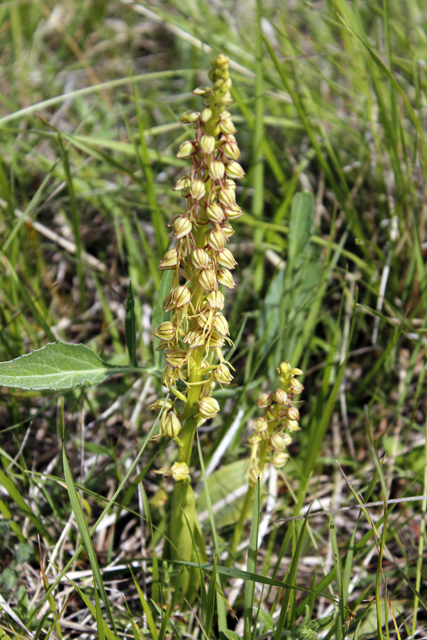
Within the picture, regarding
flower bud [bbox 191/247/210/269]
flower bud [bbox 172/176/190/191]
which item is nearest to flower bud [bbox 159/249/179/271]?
flower bud [bbox 191/247/210/269]

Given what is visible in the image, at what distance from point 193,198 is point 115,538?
1.89 metres

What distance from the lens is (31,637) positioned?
180 cm

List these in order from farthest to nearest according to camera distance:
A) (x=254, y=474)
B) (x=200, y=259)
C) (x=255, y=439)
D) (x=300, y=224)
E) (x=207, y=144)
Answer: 1. (x=300, y=224)
2. (x=254, y=474)
3. (x=255, y=439)
4. (x=200, y=259)
5. (x=207, y=144)

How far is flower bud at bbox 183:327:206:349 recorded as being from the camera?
1.61 m

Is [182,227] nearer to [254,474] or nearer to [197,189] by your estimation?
[197,189]

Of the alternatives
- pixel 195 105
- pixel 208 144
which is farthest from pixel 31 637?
pixel 195 105

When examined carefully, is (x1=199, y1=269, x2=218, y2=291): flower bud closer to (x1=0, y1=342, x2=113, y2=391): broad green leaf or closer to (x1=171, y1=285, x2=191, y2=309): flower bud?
(x1=171, y1=285, x2=191, y2=309): flower bud

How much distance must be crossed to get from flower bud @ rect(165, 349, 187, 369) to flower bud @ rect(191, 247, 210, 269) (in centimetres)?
32

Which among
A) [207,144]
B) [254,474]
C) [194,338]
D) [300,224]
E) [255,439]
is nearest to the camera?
[207,144]

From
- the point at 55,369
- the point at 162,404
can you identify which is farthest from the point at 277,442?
the point at 55,369

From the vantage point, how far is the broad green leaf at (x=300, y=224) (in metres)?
2.57

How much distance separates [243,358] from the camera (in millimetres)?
3182

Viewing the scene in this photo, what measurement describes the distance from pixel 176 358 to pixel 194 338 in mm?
109

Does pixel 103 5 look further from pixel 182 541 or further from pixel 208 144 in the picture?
pixel 182 541
